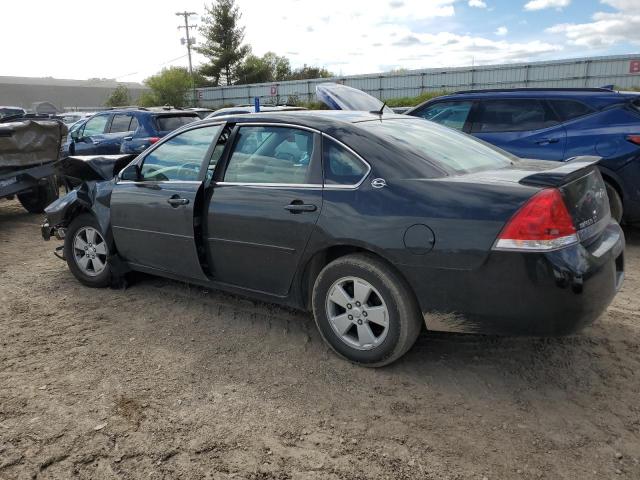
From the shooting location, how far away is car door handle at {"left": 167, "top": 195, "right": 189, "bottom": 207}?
401cm

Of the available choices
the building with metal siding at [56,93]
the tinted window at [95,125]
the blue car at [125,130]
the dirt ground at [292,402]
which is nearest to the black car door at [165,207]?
the dirt ground at [292,402]

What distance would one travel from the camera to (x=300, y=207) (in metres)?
3.42

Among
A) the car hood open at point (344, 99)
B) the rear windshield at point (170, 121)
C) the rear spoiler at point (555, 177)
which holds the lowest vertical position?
the rear spoiler at point (555, 177)

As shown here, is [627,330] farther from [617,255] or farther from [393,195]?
[393,195]

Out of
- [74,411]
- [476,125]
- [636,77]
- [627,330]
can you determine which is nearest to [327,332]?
[74,411]

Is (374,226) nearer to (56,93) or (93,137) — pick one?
(93,137)

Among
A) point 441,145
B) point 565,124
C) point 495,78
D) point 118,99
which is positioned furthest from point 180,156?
point 118,99

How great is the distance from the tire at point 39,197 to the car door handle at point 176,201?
5.83 m

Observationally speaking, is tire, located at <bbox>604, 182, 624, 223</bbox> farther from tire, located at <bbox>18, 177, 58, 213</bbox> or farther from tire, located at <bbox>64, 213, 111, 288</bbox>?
tire, located at <bbox>18, 177, 58, 213</bbox>

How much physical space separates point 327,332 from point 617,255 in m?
1.79

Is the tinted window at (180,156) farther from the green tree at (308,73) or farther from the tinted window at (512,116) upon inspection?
the green tree at (308,73)

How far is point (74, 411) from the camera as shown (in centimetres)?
302

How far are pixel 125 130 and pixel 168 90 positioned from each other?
38.0 meters

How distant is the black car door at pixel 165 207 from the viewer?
4047 millimetres
